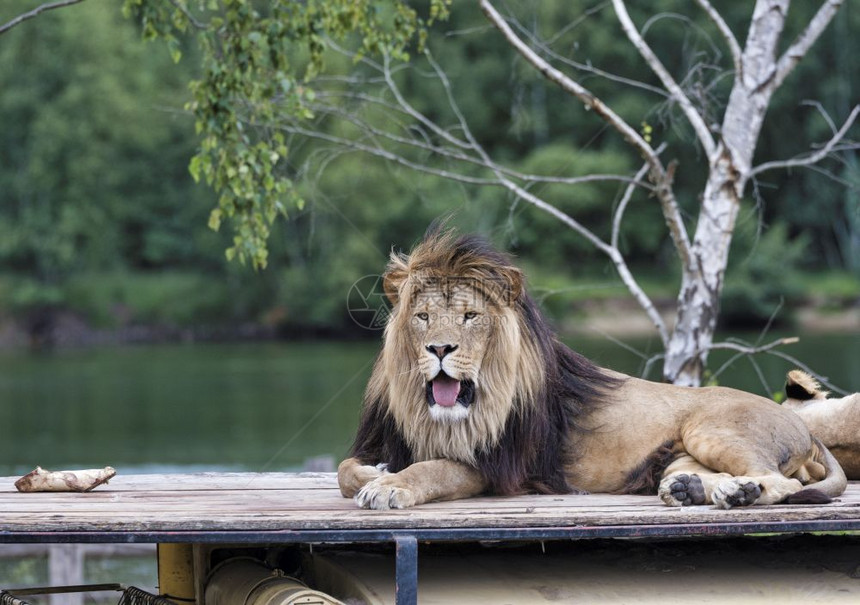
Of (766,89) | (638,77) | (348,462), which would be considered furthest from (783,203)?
(348,462)

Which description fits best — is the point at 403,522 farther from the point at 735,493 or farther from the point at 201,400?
the point at 201,400

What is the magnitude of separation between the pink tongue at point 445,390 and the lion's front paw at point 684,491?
2.82 ft

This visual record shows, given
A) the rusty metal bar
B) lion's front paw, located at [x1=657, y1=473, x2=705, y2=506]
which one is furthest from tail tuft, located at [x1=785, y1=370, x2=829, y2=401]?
the rusty metal bar

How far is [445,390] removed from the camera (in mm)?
4840

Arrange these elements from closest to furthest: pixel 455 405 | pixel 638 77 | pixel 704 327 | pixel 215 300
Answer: pixel 455 405, pixel 704 327, pixel 638 77, pixel 215 300

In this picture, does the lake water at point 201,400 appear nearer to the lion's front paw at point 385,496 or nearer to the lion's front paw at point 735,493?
the lion's front paw at point 385,496

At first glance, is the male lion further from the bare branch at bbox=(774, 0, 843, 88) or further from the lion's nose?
the bare branch at bbox=(774, 0, 843, 88)

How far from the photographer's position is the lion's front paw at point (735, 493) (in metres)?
4.54

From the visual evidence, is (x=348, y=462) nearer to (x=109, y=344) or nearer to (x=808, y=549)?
(x=808, y=549)

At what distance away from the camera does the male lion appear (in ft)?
15.7

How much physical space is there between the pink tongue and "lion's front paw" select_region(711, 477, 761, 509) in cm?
102

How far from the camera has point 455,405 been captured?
4867mm

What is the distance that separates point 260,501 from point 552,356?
1330 mm

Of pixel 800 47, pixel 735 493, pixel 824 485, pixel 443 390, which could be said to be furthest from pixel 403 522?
pixel 800 47
